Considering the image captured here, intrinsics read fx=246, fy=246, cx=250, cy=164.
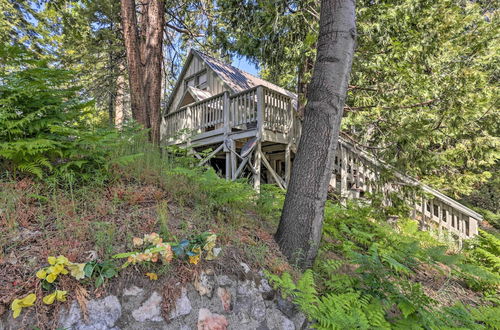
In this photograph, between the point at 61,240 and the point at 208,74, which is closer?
the point at 61,240

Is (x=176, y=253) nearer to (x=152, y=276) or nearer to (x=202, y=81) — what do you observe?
(x=152, y=276)

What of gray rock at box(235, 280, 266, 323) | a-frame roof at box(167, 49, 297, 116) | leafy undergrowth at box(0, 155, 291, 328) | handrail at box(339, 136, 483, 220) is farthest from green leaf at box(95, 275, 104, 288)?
a-frame roof at box(167, 49, 297, 116)

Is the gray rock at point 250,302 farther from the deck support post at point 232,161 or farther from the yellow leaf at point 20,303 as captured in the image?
the deck support post at point 232,161

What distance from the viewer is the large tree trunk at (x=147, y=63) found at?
4711 mm

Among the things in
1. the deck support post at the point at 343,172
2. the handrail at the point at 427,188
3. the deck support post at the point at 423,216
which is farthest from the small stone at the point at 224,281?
the deck support post at the point at 423,216

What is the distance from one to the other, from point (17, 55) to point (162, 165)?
168 centimetres

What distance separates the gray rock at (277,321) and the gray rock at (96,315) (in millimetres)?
1014

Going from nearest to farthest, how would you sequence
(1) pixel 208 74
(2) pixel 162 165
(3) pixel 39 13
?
(2) pixel 162 165 < (3) pixel 39 13 < (1) pixel 208 74

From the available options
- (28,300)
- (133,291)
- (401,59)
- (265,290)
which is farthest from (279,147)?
(28,300)

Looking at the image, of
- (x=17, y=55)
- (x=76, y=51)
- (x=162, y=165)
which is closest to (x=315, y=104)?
(x=162, y=165)

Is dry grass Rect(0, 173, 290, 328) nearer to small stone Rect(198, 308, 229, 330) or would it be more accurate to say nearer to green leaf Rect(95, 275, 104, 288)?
green leaf Rect(95, 275, 104, 288)

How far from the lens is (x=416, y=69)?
5.33 meters

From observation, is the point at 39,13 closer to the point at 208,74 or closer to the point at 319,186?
the point at 208,74

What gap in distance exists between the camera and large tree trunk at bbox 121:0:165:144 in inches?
185
